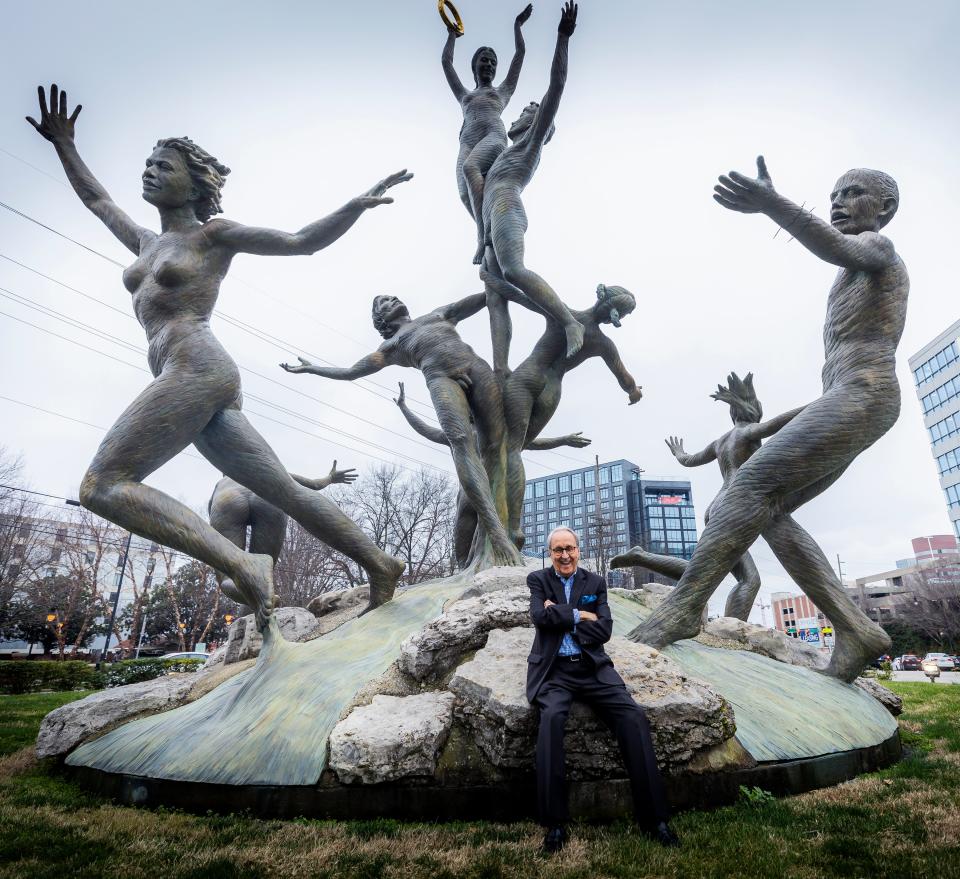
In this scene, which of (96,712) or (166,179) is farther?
(166,179)

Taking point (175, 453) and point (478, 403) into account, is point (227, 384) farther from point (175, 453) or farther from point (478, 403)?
point (478, 403)

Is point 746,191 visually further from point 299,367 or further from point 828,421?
point 299,367

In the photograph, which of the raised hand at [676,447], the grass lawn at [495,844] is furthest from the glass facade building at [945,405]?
the grass lawn at [495,844]

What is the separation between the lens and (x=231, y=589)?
17.8 ft

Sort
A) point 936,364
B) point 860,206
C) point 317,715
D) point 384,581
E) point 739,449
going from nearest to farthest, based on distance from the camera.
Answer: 1. point 317,715
2. point 860,206
3. point 384,581
4. point 739,449
5. point 936,364

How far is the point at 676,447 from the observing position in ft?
26.2

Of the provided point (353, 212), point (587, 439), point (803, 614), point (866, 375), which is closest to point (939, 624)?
point (587, 439)

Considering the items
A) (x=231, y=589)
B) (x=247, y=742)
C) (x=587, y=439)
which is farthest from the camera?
(x=587, y=439)

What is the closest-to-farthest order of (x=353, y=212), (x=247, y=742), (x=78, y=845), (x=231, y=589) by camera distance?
(x=78, y=845), (x=247, y=742), (x=353, y=212), (x=231, y=589)

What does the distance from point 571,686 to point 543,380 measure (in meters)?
→ 3.70

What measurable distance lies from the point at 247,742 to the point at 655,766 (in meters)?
1.94

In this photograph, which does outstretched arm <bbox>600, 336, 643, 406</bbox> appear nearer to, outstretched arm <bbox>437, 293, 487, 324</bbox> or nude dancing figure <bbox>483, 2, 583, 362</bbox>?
nude dancing figure <bbox>483, 2, 583, 362</bbox>

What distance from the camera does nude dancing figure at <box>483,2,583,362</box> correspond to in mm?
5160

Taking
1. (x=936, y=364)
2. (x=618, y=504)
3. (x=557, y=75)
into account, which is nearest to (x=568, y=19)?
(x=557, y=75)
